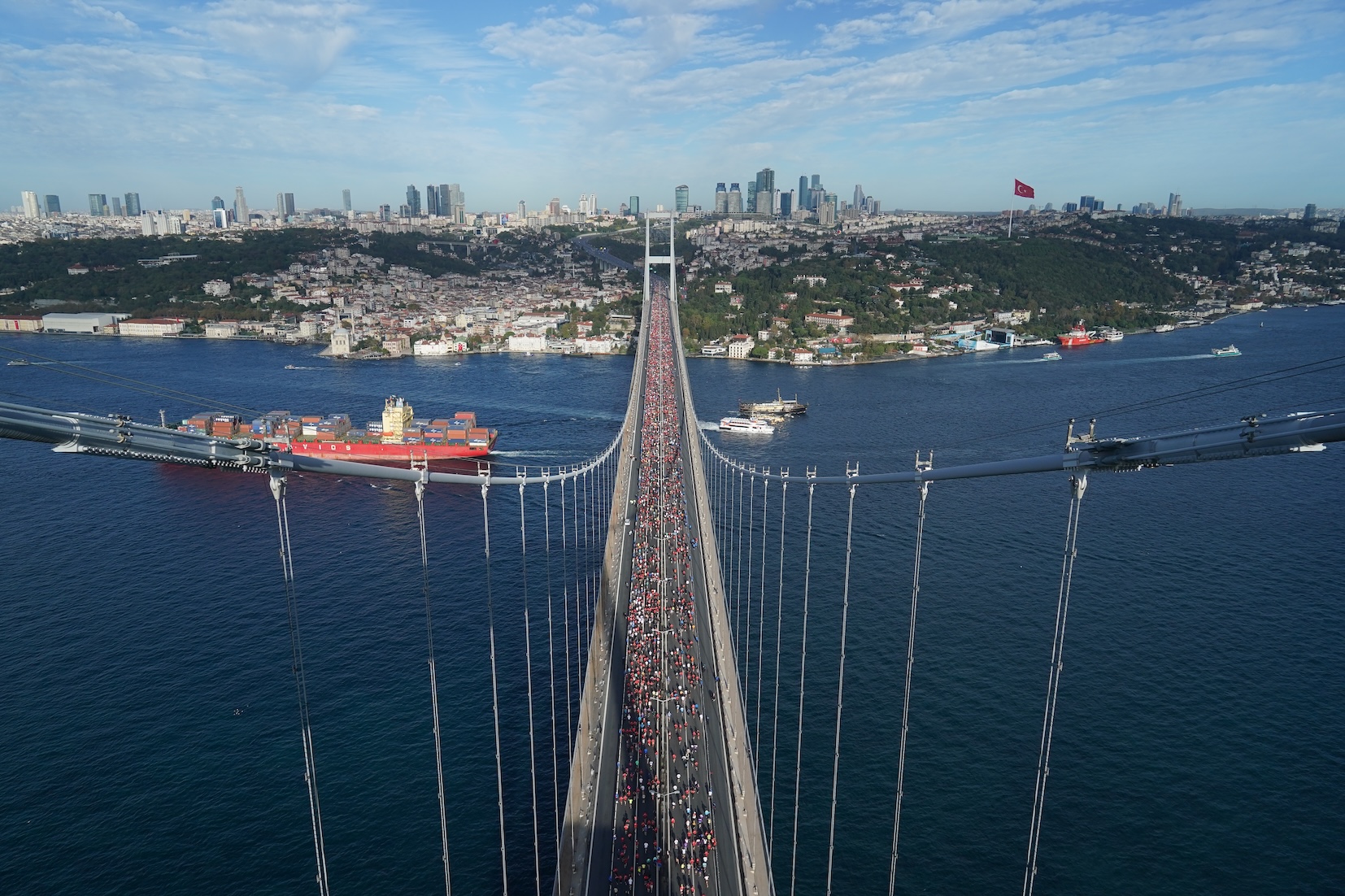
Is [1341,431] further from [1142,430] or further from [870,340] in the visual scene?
[870,340]

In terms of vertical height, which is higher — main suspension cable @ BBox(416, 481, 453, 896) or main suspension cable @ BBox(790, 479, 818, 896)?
main suspension cable @ BBox(416, 481, 453, 896)

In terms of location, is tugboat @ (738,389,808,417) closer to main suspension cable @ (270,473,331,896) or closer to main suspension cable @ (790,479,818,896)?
main suspension cable @ (790,479,818,896)

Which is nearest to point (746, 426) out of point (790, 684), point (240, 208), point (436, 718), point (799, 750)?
point (790, 684)

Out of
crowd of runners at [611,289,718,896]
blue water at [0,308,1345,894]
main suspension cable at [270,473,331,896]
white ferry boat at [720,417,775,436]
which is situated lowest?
blue water at [0,308,1345,894]

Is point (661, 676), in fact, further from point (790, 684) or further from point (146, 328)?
point (146, 328)

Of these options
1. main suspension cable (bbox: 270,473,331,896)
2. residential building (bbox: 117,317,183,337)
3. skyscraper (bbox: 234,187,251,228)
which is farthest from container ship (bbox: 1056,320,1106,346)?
skyscraper (bbox: 234,187,251,228)

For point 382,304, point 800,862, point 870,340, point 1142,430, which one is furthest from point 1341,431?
point 382,304

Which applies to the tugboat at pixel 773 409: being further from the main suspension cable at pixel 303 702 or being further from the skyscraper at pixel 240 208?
the skyscraper at pixel 240 208
